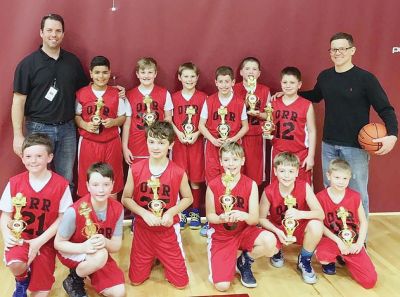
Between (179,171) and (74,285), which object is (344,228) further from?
(74,285)

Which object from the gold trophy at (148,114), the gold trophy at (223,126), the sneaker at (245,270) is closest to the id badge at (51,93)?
the gold trophy at (148,114)

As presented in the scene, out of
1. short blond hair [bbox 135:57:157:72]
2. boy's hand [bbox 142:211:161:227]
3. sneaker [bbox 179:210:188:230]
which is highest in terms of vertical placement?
short blond hair [bbox 135:57:157:72]

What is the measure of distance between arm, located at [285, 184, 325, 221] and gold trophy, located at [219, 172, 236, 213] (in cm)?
43

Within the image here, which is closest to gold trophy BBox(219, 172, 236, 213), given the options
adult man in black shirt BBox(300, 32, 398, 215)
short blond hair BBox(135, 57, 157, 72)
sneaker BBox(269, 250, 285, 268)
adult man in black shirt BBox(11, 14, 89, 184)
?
sneaker BBox(269, 250, 285, 268)

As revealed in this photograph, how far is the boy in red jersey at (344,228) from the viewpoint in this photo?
3.59 metres

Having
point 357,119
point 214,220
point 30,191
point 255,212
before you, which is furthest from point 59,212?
point 357,119

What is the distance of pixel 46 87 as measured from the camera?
13.4 feet

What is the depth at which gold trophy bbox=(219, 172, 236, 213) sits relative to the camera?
11.4ft

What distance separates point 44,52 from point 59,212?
1.57 metres

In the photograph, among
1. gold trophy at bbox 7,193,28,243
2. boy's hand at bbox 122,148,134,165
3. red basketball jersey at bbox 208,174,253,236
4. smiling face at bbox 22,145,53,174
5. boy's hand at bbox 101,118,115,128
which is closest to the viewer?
gold trophy at bbox 7,193,28,243

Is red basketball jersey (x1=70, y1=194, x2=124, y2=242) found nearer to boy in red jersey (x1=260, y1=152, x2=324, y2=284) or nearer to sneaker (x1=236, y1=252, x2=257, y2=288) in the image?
sneaker (x1=236, y1=252, x2=257, y2=288)

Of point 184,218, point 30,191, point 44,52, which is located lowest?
point 184,218

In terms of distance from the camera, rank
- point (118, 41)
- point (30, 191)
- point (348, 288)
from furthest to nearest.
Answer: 1. point (118, 41)
2. point (348, 288)
3. point (30, 191)

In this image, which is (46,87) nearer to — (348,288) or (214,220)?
(214,220)
